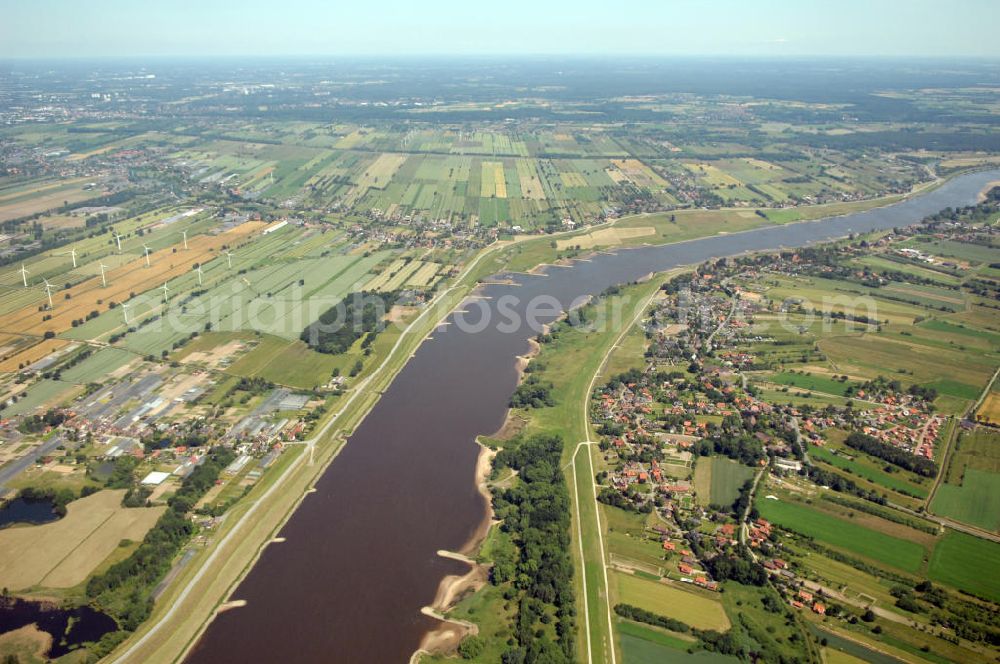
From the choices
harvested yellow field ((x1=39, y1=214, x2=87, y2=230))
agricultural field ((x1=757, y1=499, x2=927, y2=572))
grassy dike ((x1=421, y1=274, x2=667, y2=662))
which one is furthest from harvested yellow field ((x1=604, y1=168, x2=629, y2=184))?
agricultural field ((x1=757, y1=499, x2=927, y2=572))

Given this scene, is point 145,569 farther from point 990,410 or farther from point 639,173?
point 639,173

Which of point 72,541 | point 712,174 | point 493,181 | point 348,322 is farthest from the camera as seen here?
point 712,174

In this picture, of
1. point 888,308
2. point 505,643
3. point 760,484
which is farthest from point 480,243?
point 505,643

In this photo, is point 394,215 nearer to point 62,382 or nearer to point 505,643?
point 62,382

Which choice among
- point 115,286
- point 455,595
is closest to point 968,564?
point 455,595

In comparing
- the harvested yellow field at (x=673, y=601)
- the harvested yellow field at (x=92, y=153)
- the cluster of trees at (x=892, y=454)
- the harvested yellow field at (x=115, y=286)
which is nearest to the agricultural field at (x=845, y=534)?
the cluster of trees at (x=892, y=454)

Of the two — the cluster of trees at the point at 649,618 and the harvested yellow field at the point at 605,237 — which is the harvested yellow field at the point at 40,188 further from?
the cluster of trees at the point at 649,618
